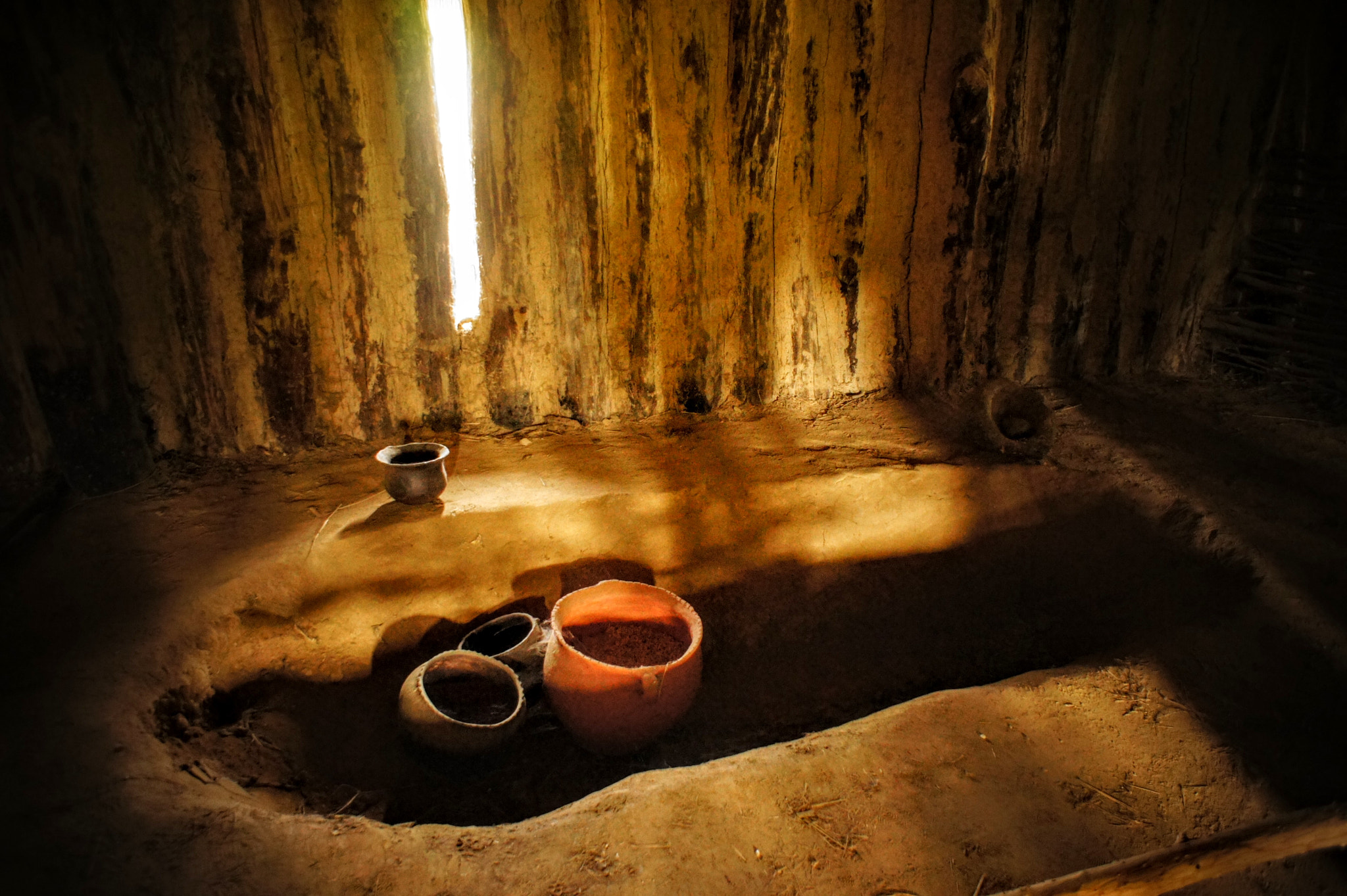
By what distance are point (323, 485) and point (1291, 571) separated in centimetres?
410

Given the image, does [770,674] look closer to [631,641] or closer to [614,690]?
[631,641]

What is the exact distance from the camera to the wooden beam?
1.78 metres

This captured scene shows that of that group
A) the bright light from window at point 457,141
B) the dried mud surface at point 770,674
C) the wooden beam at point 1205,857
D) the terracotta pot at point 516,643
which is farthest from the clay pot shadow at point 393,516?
the wooden beam at point 1205,857

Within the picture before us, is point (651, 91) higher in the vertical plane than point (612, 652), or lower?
higher

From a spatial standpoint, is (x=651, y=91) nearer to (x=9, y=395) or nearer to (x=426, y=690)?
(x=426, y=690)

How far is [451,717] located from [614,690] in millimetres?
600

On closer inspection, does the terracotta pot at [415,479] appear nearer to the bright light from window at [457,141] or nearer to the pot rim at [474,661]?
the pot rim at [474,661]

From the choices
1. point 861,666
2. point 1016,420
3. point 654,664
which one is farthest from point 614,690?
point 1016,420

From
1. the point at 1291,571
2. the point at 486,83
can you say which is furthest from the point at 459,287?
the point at 1291,571

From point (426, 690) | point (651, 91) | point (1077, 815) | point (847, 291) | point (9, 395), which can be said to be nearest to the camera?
point (1077, 815)

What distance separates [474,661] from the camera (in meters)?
2.68

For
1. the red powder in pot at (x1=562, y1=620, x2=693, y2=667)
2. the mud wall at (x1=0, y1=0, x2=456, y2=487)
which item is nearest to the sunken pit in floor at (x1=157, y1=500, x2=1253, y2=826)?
the red powder in pot at (x1=562, y1=620, x2=693, y2=667)

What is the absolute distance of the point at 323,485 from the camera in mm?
3285

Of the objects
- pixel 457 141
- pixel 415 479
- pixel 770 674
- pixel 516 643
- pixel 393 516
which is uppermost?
pixel 457 141
